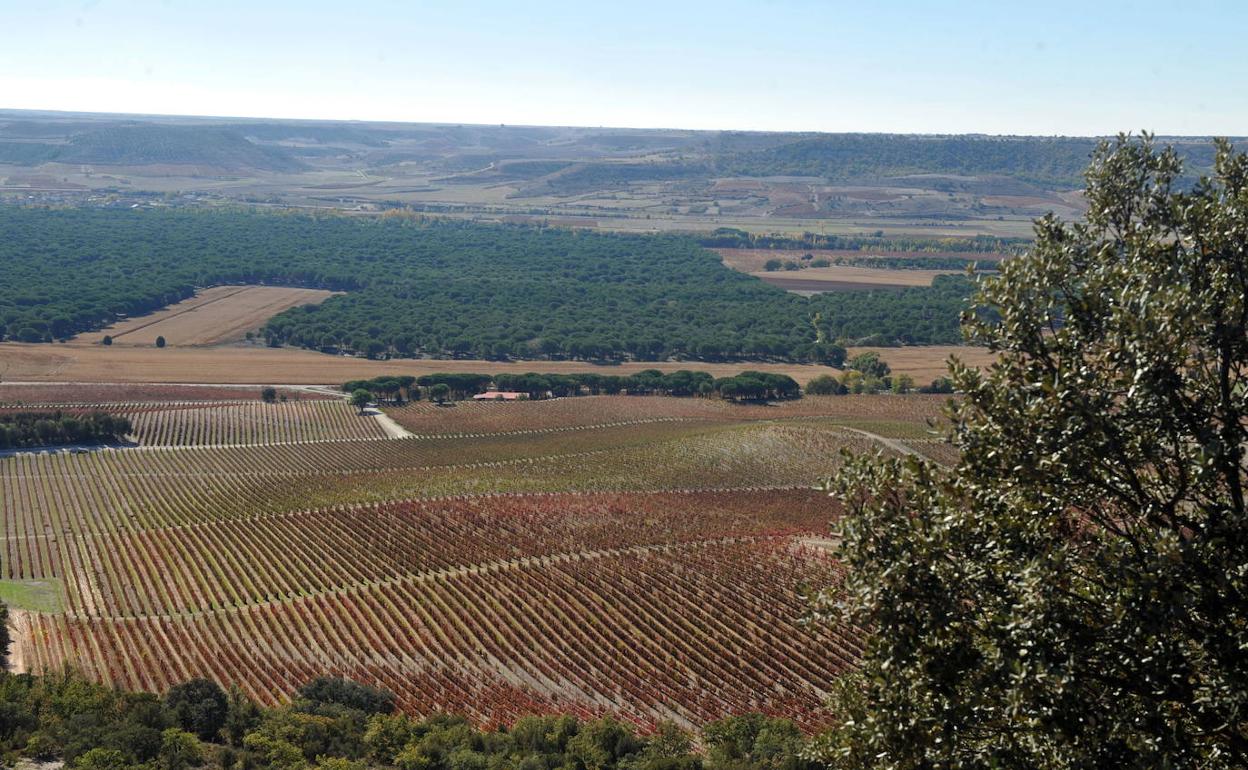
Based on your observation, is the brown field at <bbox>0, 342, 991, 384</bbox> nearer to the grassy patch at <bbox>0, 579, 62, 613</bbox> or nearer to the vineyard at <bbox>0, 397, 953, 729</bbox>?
the vineyard at <bbox>0, 397, 953, 729</bbox>

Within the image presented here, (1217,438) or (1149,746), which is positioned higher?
(1217,438)

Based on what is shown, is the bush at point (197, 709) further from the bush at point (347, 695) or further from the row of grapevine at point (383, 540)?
the row of grapevine at point (383, 540)

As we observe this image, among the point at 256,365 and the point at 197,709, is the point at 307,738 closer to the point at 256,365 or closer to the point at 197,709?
the point at 197,709

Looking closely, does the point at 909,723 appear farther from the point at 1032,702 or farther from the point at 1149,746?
the point at 1149,746

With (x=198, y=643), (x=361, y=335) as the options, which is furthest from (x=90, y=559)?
(x=361, y=335)

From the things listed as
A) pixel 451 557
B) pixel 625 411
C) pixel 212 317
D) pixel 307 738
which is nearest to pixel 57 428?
pixel 451 557
